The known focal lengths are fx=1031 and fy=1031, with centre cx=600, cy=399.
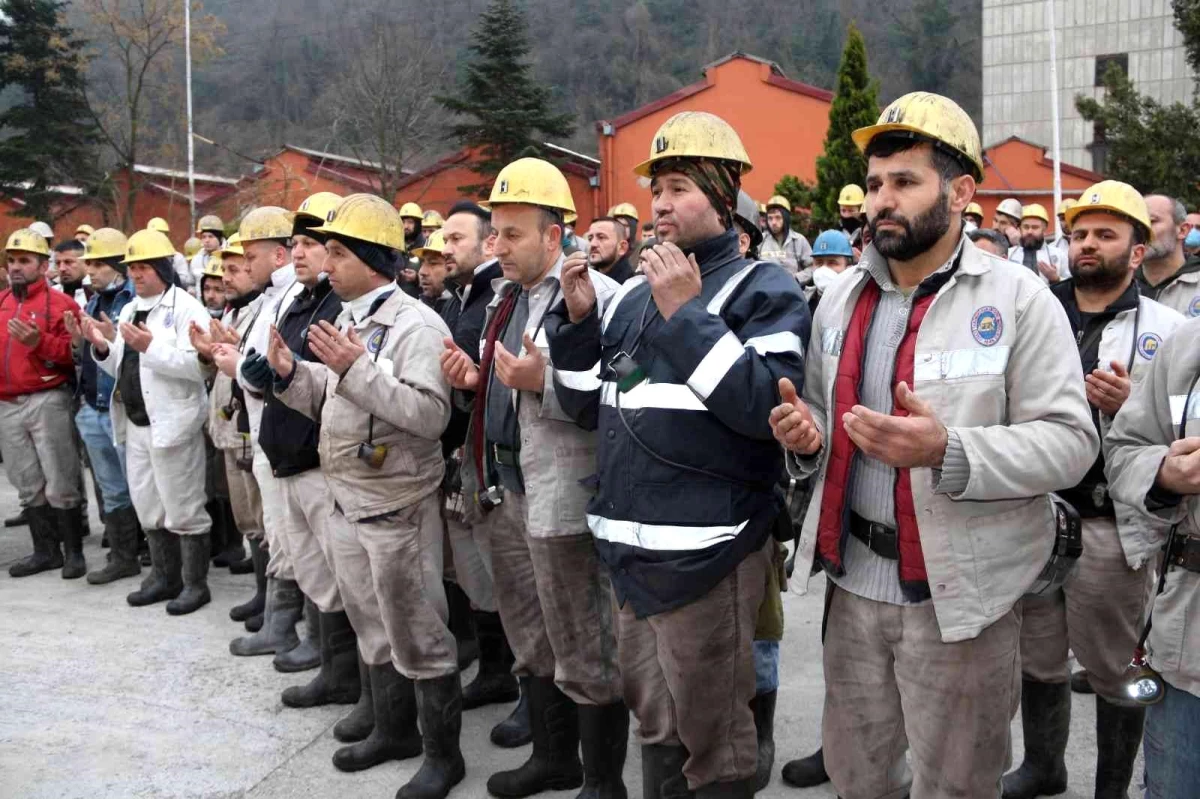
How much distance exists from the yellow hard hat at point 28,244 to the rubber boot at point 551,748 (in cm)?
575

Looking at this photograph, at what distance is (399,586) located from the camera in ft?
13.8

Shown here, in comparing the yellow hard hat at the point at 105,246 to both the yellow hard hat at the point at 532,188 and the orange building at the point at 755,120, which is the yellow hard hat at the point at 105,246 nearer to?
the yellow hard hat at the point at 532,188

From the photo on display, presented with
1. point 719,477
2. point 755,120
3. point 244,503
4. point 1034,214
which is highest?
point 755,120

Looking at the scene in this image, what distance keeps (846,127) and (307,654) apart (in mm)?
18690

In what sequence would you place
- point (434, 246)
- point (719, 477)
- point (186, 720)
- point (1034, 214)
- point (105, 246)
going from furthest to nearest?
point (1034, 214) → point (105, 246) → point (434, 246) → point (186, 720) → point (719, 477)

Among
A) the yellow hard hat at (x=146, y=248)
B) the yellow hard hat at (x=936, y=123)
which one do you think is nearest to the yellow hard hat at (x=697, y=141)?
the yellow hard hat at (x=936, y=123)

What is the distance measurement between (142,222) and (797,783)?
3487cm

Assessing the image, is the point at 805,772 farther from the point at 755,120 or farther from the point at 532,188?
the point at 755,120

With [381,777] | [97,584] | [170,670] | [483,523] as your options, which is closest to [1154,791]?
[483,523]

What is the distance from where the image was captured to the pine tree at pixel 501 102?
31.6 meters

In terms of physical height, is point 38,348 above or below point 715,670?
above

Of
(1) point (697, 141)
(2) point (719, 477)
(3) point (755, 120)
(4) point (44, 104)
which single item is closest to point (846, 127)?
(3) point (755, 120)

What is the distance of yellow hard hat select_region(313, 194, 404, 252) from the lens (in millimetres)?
4340

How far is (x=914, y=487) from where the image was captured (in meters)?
2.72
